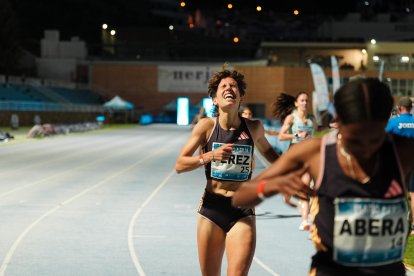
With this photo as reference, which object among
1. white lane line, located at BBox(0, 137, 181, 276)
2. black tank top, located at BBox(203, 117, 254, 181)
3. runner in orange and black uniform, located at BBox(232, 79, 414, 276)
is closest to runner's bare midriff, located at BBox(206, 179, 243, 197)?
black tank top, located at BBox(203, 117, 254, 181)

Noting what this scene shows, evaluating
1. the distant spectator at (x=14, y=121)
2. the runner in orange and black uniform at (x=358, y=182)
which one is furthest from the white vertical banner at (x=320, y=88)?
the runner in orange and black uniform at (x=358, y=182)

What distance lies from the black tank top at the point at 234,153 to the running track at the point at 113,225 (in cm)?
274

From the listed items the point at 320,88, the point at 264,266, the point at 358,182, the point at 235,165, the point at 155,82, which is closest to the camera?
the point at 358,182

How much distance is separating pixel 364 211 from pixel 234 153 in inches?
128

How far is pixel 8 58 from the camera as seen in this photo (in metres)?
76.9

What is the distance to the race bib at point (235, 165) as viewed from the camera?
670 cm

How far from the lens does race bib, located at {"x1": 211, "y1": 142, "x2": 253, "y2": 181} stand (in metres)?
6.70

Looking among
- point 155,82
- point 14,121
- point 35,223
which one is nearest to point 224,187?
point 35,223

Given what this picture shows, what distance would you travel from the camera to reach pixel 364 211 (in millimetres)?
3496

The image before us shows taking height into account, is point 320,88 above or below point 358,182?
below

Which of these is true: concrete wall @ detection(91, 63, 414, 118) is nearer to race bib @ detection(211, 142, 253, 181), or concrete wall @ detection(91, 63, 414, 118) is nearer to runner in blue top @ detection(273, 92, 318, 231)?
runner in blue top @ detection(273, 92, 318, 231)

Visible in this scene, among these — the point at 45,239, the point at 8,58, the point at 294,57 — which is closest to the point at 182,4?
the point at 294,57

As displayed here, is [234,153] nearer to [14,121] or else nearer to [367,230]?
[367,230]

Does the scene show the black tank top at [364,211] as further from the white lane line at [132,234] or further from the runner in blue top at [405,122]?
the runner in blue top at [405,122]
